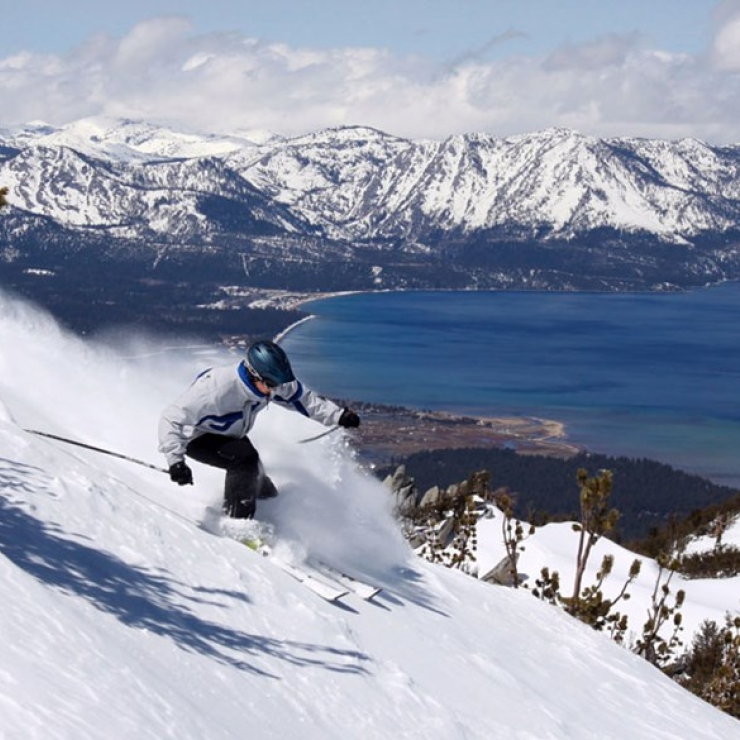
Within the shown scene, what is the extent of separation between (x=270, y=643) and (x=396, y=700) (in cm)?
96

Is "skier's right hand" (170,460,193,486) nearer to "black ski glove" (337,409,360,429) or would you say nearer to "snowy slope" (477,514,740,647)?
"black ski glove" (337,409,360,429)

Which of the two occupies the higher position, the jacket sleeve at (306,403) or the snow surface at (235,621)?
the jacket sleeve at (306,403)

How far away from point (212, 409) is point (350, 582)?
1.98 meters

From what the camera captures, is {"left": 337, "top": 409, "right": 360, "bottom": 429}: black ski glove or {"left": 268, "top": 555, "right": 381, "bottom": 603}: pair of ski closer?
{"left": 268, "top": 555, "right": 381, "bottom": 603}: pair of ski

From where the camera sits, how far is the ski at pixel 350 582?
8.55m

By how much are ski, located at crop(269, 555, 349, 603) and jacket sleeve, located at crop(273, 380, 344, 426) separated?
1418 millimetres

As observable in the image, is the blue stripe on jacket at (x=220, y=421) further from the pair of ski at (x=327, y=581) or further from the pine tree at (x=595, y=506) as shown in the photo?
the pine tree at (x=595, y=506)

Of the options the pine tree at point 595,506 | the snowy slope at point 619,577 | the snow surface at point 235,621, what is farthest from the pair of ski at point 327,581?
the snowy slope at point 619,577

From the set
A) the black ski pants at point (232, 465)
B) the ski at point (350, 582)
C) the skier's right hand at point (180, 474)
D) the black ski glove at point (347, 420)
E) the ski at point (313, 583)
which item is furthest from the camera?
the black ski glove at point (347, 420)

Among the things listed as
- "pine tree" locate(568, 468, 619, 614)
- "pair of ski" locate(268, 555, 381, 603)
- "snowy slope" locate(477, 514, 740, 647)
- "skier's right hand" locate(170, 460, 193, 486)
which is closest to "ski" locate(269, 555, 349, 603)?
"pair of ski" locate(268, 555, 381, 603)

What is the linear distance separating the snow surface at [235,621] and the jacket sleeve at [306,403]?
0.82m

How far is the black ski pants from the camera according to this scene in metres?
8.67

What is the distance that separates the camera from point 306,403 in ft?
29.8

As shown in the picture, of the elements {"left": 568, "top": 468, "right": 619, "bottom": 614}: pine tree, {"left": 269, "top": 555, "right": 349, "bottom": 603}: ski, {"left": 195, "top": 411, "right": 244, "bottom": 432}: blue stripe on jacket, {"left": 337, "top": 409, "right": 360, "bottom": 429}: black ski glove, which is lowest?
{"left": 568, "top": 468, "right": 619, "bottom": 614}: pine tree
